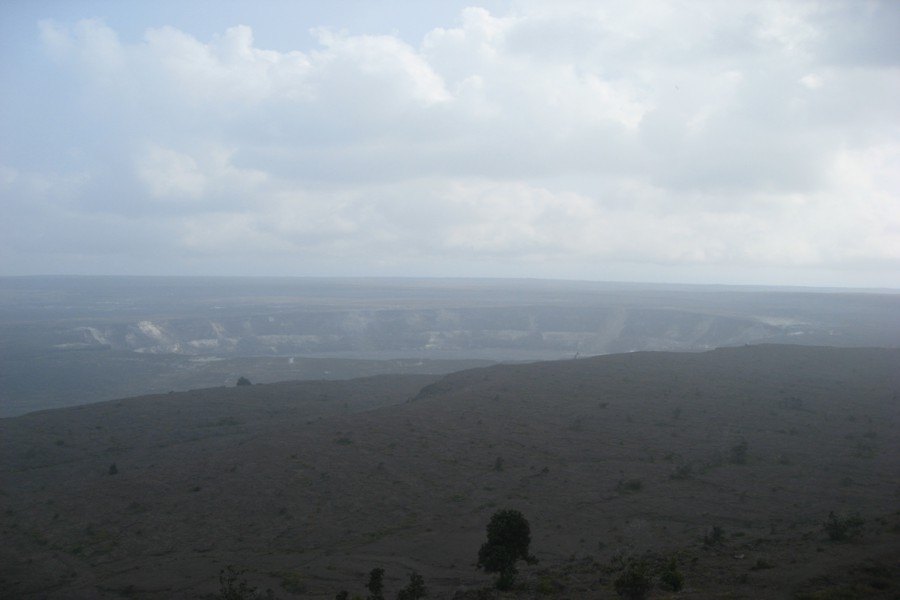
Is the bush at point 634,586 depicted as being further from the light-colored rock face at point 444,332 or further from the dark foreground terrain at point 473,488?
the light-colored rock face at point 444,332

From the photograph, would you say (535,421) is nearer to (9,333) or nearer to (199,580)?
(199,580)

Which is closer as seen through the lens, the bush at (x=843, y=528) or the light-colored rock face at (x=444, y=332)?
the bush at (x=843, y=528)

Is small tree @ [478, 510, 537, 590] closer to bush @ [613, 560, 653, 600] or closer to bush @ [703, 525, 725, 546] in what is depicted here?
bush @ [613, 560, 653, 600]

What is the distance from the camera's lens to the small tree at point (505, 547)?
13238mm

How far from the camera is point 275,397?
135 feet

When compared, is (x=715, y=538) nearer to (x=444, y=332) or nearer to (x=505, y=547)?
(x=505, y=547)

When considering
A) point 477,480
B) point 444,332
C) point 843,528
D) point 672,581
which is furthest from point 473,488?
point 444,332

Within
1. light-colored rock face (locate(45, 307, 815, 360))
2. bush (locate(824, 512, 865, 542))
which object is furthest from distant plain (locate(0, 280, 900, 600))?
light-colored rock face (locate(45, 307, 815, 360))

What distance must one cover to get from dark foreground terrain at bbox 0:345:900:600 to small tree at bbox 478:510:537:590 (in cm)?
50

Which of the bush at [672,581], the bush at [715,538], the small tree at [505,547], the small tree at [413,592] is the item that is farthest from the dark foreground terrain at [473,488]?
the small tree at [413,592]

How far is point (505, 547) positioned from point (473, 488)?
8.40 m

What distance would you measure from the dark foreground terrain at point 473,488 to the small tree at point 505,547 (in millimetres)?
499

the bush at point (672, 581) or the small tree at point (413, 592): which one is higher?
the bush at point (672, 581)

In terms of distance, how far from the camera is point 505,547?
13.4 meters
